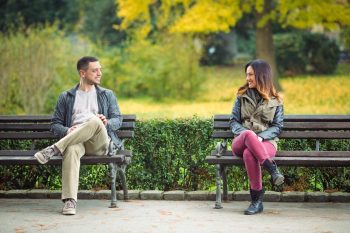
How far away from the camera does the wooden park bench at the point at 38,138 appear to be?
27.4 ft

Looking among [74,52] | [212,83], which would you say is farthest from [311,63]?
[74,52]

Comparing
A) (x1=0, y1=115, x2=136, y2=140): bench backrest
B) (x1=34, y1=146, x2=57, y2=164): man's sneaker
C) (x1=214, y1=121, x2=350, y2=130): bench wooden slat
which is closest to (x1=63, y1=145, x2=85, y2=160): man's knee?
(x1=34, y1=146, x2=57, y2=164): man's sneaker

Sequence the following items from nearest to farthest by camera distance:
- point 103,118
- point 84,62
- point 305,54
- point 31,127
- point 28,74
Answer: point 103,118
point 84,62
point 31,127
point 28,74
point 305,54

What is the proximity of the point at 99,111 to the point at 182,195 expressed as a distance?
4.14 ft

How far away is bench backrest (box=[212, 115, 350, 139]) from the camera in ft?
28.6

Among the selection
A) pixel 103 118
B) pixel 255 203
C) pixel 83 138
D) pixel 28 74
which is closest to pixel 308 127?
pixel 255 203

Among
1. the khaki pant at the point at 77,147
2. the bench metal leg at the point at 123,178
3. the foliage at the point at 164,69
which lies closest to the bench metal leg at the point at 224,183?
the bench metal leg at the point at 123,178

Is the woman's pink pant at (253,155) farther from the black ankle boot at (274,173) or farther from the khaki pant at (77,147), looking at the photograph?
the khaki pant at (77,147)

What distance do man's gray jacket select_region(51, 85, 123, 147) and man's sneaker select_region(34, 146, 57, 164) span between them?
1.62ft

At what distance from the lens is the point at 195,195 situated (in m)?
8.98

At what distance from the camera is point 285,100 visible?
25.0m

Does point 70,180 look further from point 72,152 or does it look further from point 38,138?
point 38,138

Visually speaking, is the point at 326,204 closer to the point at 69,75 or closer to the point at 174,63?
the point at 69,75

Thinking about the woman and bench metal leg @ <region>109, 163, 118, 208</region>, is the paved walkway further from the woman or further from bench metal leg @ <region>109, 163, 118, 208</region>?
the woman
